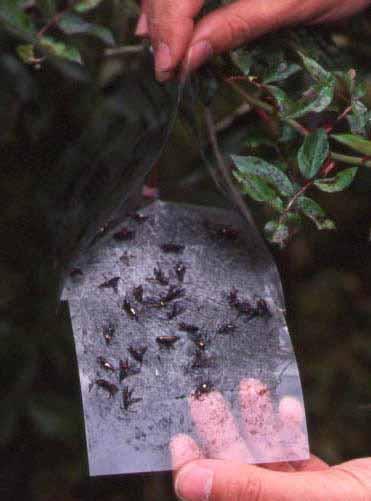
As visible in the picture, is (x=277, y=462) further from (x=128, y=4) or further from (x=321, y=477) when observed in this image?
(x=128, y=4)

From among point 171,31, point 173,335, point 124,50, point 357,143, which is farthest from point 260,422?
point 124,50

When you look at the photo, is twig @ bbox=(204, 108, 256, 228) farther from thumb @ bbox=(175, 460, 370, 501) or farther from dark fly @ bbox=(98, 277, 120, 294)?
thumb @ bbox=(175, 460, 370, 501)

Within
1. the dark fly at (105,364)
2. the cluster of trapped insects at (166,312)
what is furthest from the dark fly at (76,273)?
the dark fly at (105,364)

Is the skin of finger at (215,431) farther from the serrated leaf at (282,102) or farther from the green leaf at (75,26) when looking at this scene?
the green leaf at (75,26)

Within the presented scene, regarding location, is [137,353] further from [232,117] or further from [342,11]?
[342,11]

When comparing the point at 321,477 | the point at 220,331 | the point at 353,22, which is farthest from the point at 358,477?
the point at 353,22
